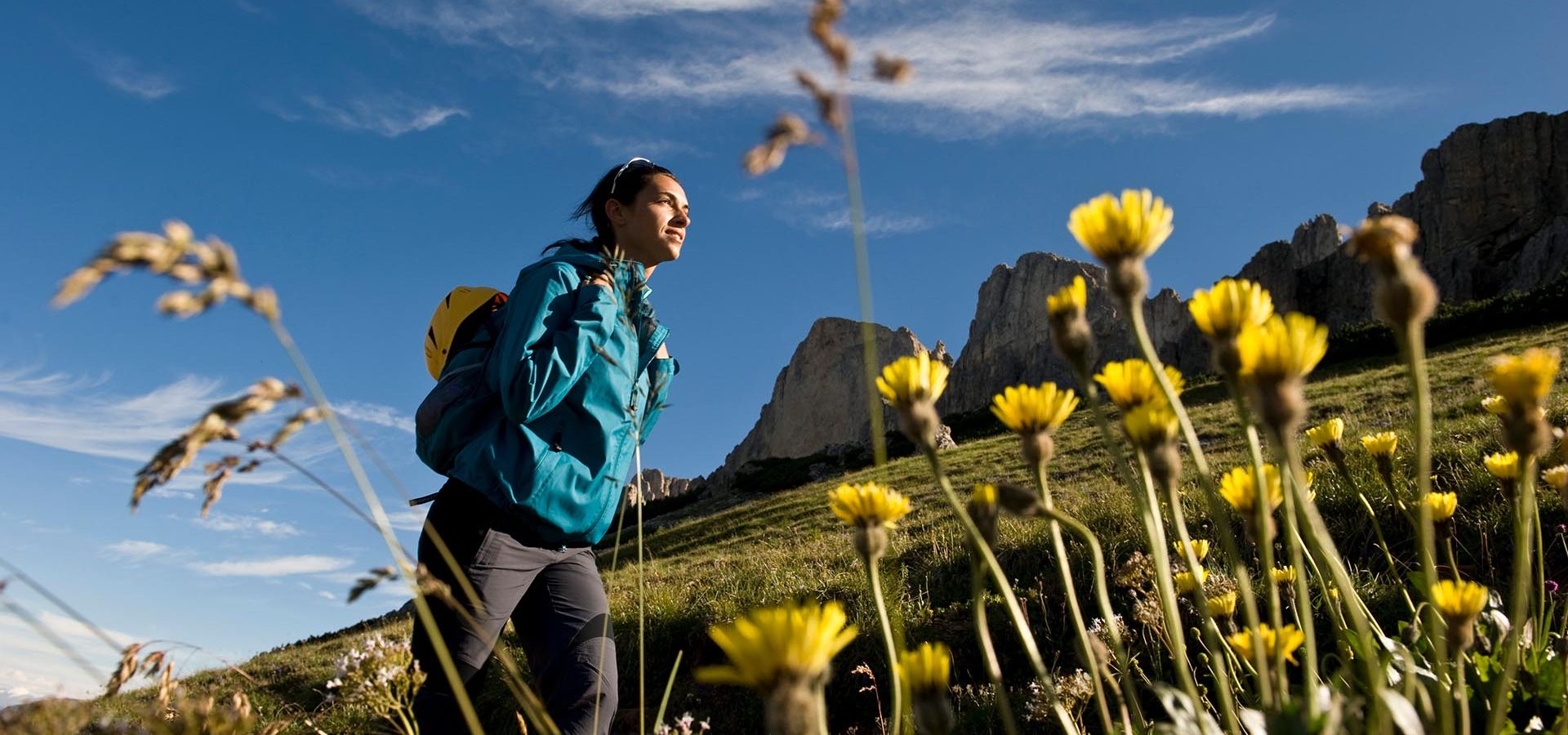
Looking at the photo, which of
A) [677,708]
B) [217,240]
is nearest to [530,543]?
[217,240]

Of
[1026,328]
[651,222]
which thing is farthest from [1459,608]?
[1026,328]

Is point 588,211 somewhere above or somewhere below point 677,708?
above

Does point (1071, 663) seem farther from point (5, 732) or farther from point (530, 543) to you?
point (5, 732)

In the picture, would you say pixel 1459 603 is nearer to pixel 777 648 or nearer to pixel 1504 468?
pixel 1504 468

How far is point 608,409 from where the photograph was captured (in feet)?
8.86

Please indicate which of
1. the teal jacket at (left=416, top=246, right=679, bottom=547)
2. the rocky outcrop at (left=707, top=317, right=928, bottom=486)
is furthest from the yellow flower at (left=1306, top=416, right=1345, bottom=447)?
the rocky outcrop at (left=707, top=317, right=928, bottom=486)

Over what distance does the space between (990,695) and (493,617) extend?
7.67ft

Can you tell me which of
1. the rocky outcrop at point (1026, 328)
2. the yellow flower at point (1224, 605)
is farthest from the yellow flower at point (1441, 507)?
the rocky outcrop at point (1026, 328)

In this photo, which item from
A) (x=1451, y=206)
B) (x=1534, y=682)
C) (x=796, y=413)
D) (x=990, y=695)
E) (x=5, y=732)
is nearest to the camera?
(x=5, y=732)

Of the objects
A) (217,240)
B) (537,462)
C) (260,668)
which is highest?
(217,240)

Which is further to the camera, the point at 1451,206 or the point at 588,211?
the point at 1451,206

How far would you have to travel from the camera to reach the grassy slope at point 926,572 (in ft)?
14.7

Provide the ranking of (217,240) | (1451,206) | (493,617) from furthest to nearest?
(1451,206)
(493,617)
(217,240)

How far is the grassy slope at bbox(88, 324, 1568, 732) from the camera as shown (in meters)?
4.47
